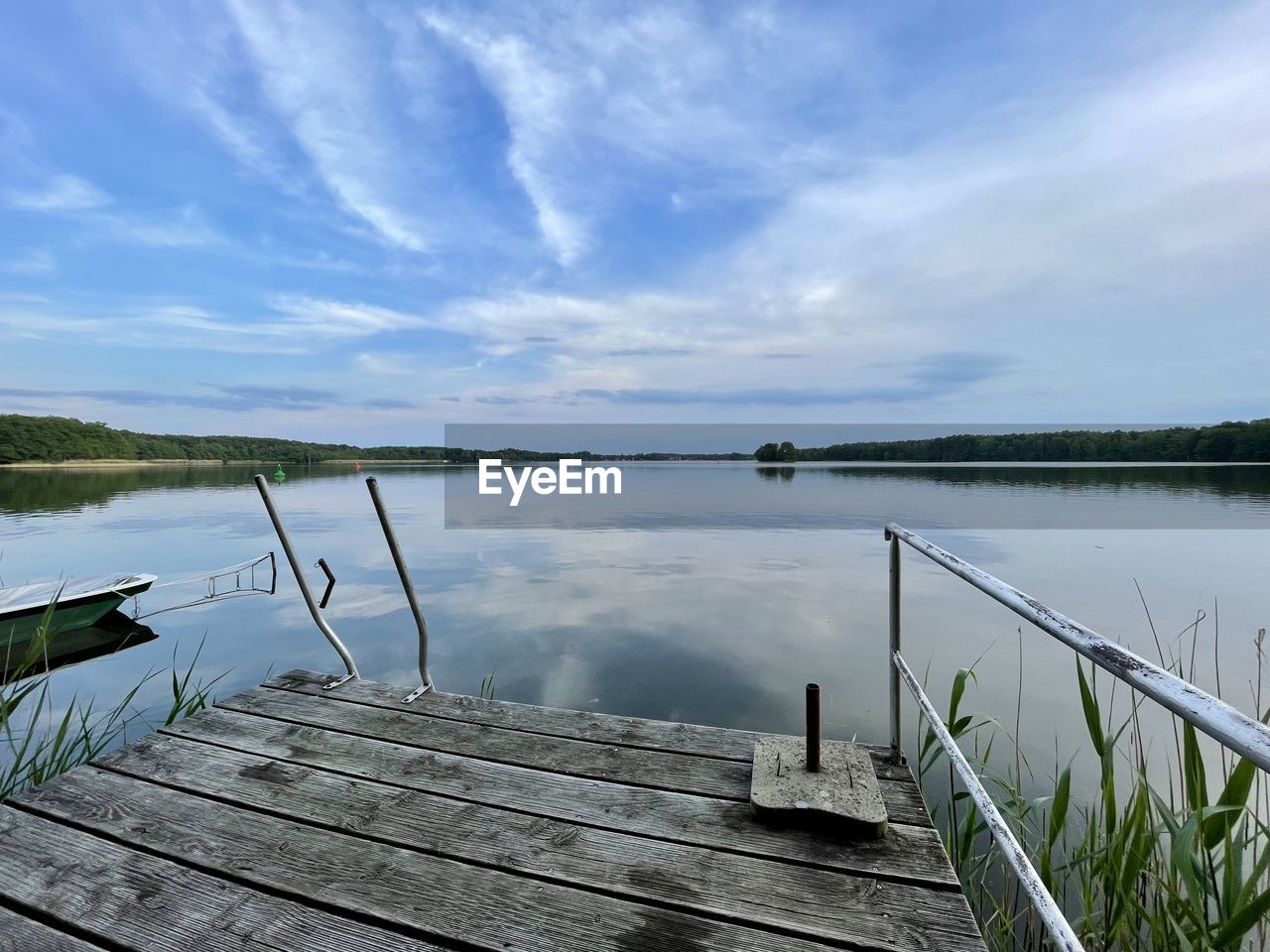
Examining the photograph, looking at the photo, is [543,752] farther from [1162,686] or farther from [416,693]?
[1162,686]

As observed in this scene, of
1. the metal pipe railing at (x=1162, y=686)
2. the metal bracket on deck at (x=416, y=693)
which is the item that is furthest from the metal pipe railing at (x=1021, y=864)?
the metal bracket on deck at (x=416, y=693)

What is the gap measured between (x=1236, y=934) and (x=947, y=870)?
53cm

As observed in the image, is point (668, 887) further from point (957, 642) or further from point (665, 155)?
point (665, 155)

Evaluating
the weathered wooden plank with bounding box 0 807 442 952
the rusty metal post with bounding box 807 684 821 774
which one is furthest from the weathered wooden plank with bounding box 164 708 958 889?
the weathered wooden plank with bounding box 0 807 442 952

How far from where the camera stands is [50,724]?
105 inches

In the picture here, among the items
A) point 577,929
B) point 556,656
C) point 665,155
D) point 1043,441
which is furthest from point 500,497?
point 1043,441

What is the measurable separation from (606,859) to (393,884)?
19.5 inches

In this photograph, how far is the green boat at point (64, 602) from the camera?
4.97m

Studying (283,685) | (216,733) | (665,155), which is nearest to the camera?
(216,733)

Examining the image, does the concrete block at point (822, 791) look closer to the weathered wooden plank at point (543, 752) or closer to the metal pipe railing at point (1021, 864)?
the weathered wooden plank at point (543, 752)

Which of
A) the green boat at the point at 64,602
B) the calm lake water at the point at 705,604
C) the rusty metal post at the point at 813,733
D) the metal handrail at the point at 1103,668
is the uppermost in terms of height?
the metal handrail at the point at 1103,668

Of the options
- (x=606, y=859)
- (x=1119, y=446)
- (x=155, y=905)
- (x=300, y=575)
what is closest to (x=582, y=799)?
(x=606, y=859)

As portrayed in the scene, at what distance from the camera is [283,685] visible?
2521 mm

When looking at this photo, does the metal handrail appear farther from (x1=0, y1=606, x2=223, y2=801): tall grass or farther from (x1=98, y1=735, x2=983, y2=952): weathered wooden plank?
(x1=0, y1=606, x2=223, y2=801): tall grass
